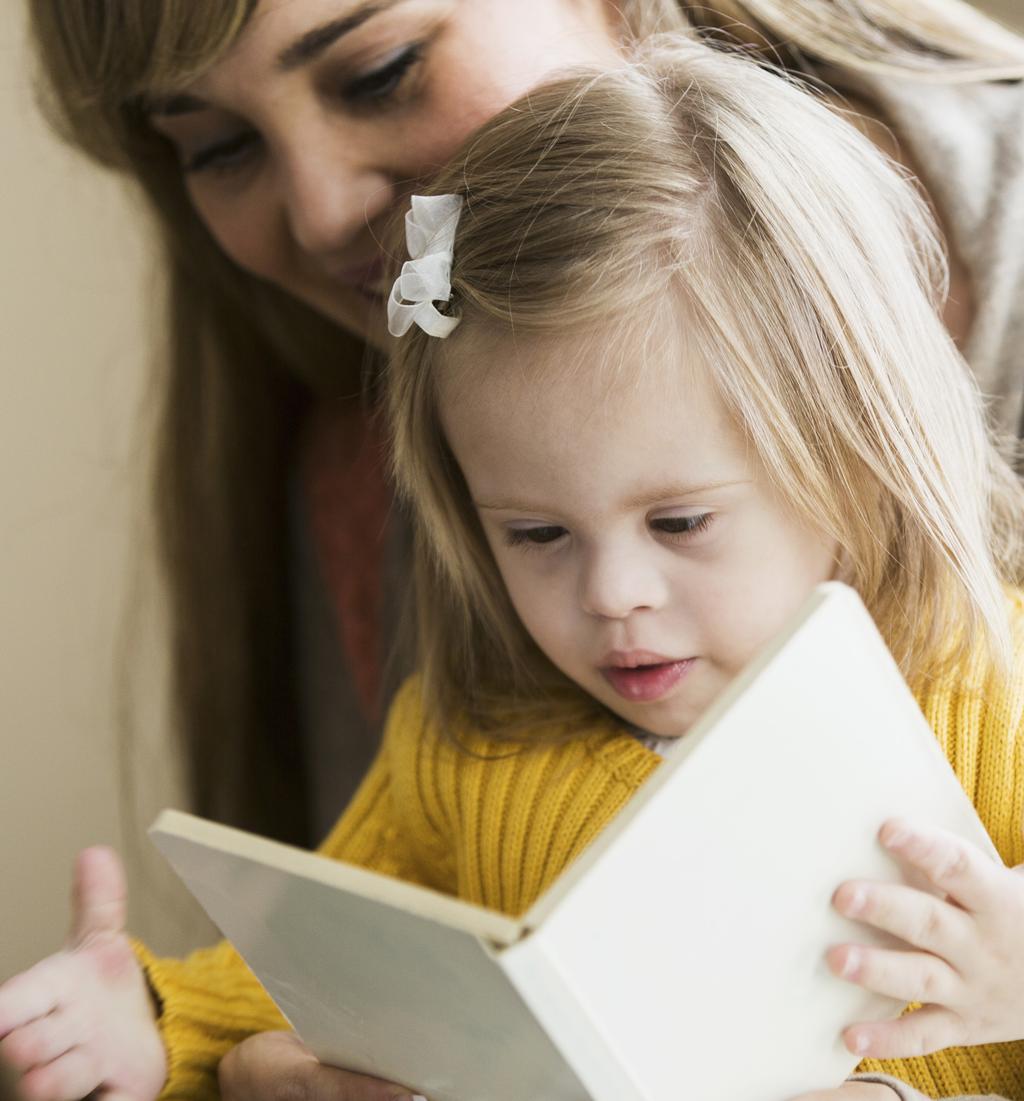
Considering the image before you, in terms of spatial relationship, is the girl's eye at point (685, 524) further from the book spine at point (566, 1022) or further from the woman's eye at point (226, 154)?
the woman's eye at point (226, 154)

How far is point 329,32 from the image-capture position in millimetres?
853

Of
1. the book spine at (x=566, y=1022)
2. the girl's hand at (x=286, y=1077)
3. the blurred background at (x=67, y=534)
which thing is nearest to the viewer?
the book spine at (x=566, y=1022)

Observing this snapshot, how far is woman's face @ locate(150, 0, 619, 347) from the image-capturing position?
33.8 inches

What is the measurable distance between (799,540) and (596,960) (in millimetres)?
332

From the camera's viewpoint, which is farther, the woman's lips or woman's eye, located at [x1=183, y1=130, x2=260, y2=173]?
woman's eye, located at [x1=183, y1=130, x2=260, y2=173]

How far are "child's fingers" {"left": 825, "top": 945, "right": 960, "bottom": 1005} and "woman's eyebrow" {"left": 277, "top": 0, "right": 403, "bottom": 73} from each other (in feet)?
2.02

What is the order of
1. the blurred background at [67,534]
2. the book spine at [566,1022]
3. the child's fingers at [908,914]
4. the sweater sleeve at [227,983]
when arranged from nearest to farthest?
the book spine at [566,1022] < the child's fingers at [908,914] < the sweater sleeve at [227,983] < the blurred background at [67,534]

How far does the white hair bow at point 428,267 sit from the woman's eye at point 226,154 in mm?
250

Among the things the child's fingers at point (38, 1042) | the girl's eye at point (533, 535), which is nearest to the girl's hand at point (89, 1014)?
the child's fingers at point (38, 1042)

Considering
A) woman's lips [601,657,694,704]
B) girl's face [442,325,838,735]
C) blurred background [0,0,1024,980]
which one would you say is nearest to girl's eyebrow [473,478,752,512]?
girl's face [442,325,838,735]

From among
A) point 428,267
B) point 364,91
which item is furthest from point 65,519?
point 428,267

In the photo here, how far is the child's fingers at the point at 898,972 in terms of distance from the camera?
59 cm

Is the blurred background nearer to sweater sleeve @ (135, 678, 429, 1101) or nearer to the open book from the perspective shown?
sweater sleeve @ (135, 678, 429, 1101)

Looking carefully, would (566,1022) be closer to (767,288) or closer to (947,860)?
(947,860)
